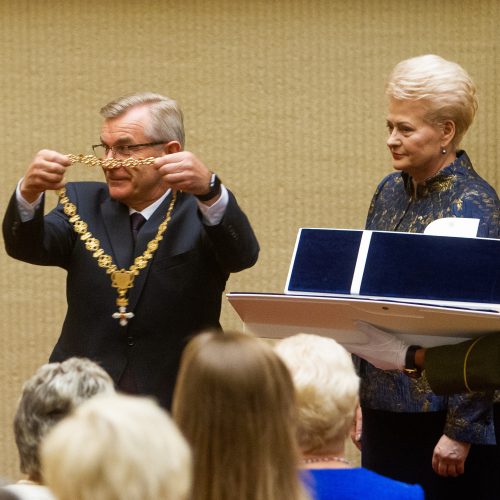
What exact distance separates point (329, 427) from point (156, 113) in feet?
4.34

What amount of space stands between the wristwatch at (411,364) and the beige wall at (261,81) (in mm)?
1602

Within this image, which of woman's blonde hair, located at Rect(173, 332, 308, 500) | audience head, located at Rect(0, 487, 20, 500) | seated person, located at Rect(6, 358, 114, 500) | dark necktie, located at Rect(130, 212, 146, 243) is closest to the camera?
audience head, located at Rect(0, 487, 20, 500)

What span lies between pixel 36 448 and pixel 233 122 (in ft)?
8.38

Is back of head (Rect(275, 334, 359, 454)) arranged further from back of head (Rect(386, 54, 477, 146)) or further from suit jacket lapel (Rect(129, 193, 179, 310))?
back of head (Rect(386, 54, 477, 146))

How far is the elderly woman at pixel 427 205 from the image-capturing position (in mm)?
3363

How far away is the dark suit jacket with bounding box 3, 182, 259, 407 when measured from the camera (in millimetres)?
3238

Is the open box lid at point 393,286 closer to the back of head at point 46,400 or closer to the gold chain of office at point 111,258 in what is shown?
the gold chain of office at point 111,258

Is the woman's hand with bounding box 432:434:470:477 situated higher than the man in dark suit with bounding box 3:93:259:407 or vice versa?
the man in dark suit with bounding box 3:93:259:407

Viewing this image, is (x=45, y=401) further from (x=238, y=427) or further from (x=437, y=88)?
(x=437, y=88)

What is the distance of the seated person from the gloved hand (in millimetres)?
892

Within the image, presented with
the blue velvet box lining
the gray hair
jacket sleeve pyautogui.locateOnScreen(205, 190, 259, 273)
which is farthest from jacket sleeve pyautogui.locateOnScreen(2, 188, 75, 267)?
the blue velvet box lining

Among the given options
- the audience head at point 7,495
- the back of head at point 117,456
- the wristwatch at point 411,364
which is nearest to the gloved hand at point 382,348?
the wristwatch at point 411,364

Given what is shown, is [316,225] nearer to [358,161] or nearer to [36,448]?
[358,161]

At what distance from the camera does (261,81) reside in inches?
181
